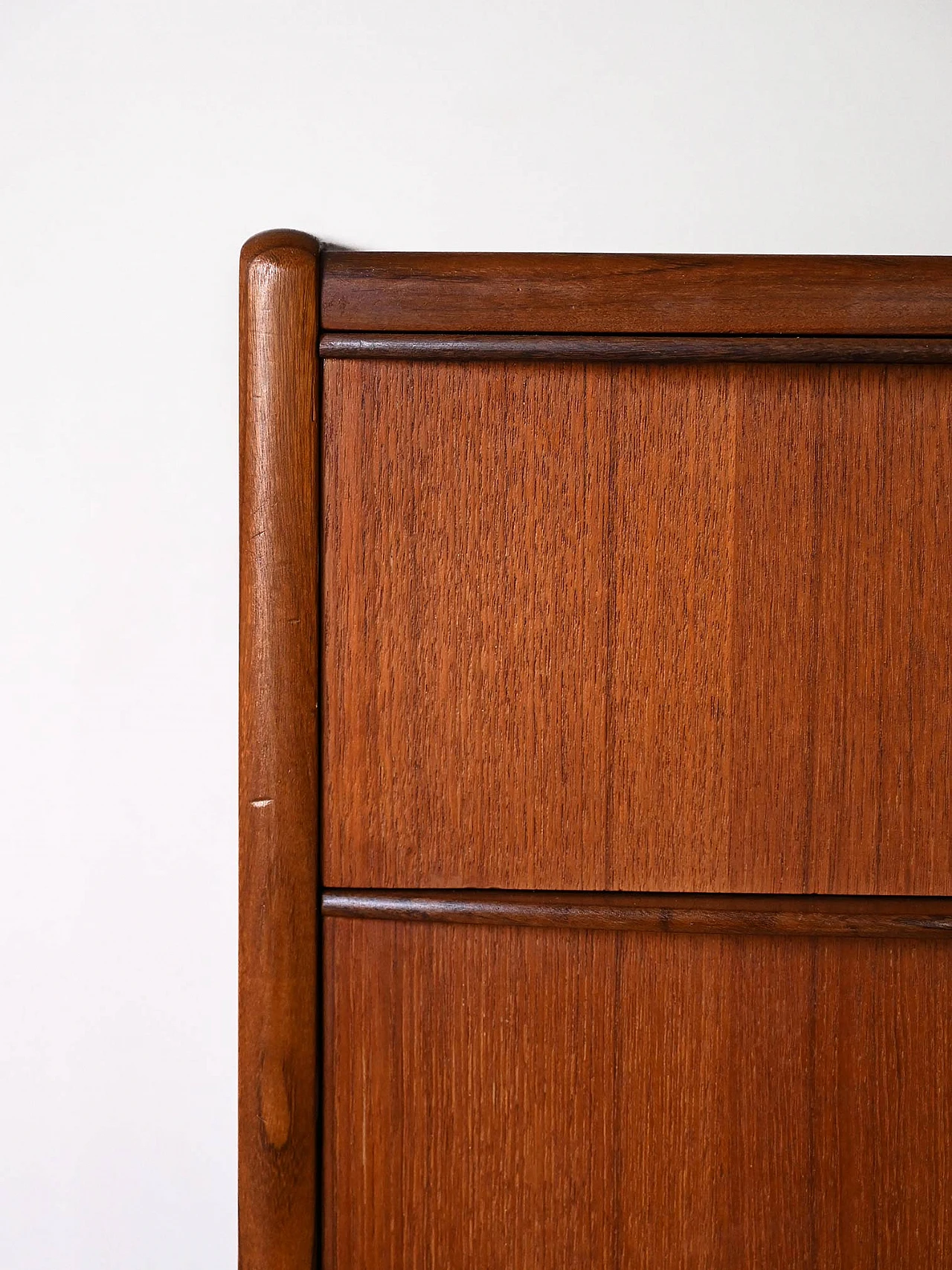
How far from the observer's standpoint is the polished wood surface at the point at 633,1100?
50 centimetres

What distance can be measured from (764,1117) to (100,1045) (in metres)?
0.43

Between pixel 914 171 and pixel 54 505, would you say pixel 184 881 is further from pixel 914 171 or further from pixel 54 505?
pixel 914 171

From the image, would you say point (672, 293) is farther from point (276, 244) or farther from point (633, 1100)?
point (633, 1100)

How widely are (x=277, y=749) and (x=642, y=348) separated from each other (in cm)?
33

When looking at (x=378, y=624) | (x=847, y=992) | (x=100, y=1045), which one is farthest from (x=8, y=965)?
(x=847, y=992)

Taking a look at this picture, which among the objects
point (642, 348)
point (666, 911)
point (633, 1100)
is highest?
point (642, 348)

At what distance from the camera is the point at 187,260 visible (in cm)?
53

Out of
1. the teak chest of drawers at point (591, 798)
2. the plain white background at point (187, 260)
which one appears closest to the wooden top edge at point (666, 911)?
the teak chest of drawers at point (591, 798)

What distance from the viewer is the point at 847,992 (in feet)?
1.65

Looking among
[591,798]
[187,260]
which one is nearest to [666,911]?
[591,798]

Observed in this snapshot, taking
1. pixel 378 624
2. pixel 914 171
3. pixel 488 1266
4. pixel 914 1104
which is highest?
pixel 914 171

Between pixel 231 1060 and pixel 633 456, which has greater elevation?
pixel 633 456

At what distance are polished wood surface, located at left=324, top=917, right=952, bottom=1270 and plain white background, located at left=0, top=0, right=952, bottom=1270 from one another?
0.11 m

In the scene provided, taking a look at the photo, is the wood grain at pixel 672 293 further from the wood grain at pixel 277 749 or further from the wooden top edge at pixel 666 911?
the wooden top edge at pixel 666 911
